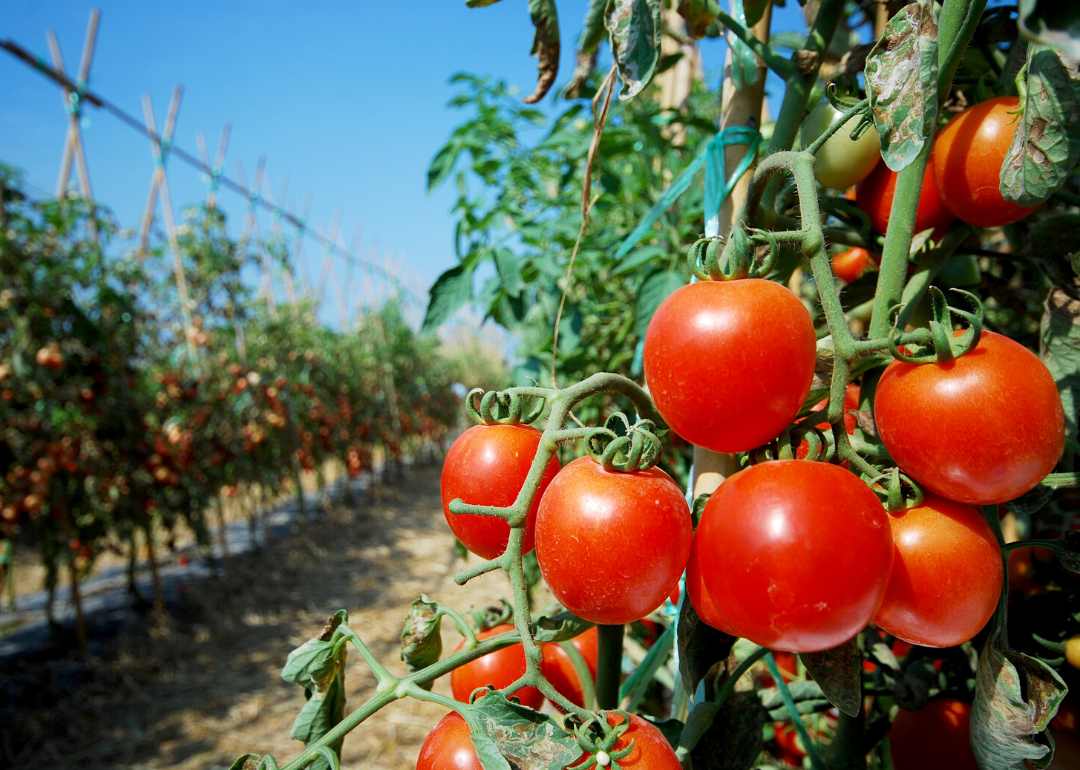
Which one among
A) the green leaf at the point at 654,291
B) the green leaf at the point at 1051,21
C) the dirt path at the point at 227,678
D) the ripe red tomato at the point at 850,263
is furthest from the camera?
the dirt path at the point at 227,678

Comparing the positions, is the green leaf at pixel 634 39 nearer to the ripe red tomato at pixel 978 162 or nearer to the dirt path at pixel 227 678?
the ripe red tomato at pixel 978 162

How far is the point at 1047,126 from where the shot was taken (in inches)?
14.1

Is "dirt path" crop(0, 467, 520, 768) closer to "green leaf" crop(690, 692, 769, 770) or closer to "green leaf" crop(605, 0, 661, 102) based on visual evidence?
"green leaf" crop(690, 692, 769, 770)

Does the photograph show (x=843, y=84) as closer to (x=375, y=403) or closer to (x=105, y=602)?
(x=105, y=602)

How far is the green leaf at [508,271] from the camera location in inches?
43.8

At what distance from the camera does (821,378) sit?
45 centimetres

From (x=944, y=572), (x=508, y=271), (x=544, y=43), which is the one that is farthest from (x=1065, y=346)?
(x=508, y=271)

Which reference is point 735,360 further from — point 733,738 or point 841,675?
point 733,738

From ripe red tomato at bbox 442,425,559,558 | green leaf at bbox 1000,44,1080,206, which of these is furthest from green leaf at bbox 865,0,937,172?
ripe red tomato at bbox 442,425,559,558

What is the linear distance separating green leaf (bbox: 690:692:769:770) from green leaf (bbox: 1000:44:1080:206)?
1.46 feet

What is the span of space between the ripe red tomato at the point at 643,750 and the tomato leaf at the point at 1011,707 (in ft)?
0.65

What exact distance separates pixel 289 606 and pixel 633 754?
392cm

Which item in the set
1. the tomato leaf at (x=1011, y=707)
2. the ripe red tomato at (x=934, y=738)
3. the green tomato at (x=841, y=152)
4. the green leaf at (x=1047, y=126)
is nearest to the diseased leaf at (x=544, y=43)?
the green tomato at (x=841, y=152)

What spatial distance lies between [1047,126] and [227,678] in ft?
11.5
